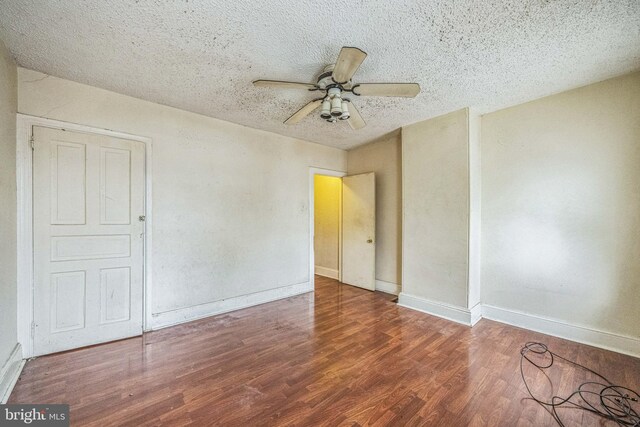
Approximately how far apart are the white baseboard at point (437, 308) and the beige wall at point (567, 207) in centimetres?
47

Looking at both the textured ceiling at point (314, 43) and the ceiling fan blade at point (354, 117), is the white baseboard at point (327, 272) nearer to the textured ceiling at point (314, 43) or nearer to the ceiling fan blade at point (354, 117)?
the ceiling fan blade at point (354, 117)

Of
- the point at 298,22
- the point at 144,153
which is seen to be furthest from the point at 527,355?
the point at 144,153

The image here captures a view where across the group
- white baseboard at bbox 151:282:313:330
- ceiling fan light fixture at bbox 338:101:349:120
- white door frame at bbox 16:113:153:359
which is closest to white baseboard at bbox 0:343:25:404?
white door frame at bbox 16:113:153:359

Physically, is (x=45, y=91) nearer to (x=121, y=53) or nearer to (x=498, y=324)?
(x=121, y=53)

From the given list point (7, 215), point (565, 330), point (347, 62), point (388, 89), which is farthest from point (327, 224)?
point (7, 215)

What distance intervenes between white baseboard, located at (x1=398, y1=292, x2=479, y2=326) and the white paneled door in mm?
3328

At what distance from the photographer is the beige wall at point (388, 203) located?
14.0 feet

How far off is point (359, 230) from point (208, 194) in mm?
2580

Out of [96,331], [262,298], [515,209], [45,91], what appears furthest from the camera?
[262,298]

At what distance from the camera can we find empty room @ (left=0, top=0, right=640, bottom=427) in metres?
1.77

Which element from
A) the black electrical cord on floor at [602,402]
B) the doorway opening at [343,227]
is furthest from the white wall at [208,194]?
the black electrical cord on floor at [602,402]

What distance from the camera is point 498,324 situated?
3.12 metres

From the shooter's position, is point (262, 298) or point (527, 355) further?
point (262, 298)

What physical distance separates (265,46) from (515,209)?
10.6 ft
